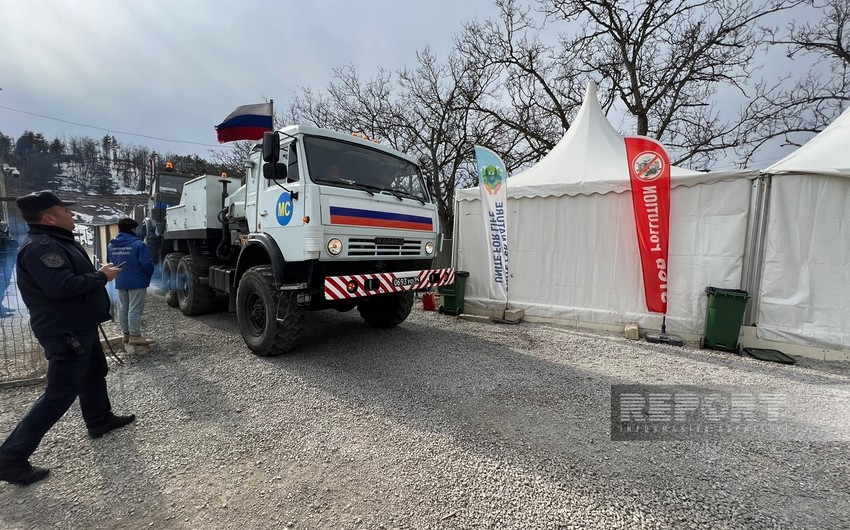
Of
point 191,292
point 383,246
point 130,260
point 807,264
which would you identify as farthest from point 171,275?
point 807,264

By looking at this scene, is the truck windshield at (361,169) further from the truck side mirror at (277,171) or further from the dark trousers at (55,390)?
the dark trousers at (55,390)

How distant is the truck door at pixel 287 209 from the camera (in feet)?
13.3

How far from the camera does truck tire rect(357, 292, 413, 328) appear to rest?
5797mm

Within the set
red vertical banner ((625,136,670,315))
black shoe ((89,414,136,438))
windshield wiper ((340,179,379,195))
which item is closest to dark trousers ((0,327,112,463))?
black shoe ((89,414,136,438))

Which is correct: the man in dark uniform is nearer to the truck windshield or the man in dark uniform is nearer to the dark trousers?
the dark trousers

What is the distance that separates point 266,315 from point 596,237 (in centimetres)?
546

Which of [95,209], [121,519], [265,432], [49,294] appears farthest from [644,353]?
[95,209]

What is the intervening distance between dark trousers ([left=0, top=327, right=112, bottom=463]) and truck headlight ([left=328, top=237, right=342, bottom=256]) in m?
2.03

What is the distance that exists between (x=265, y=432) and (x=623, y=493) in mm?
2596

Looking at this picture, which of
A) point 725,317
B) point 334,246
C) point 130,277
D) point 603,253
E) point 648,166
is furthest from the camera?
point 603,253

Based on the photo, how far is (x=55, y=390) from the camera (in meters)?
2.39

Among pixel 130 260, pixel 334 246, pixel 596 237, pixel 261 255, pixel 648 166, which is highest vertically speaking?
pixel 648 166

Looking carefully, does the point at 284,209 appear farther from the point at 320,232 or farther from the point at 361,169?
the point at 361,169

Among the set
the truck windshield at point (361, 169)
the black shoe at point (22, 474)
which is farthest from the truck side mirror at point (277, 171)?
the black shoe at point (22, 474)
